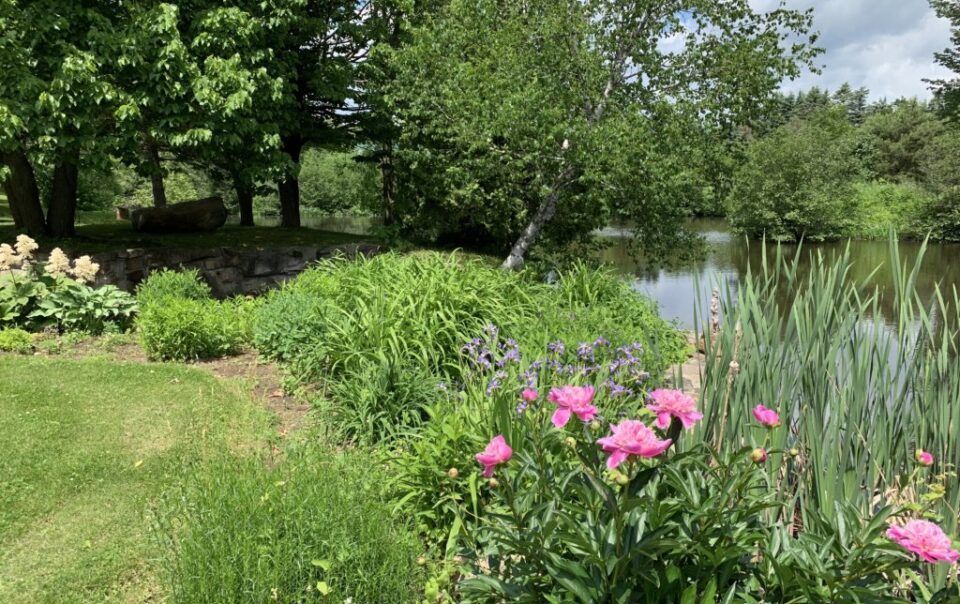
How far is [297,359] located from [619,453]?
376cm

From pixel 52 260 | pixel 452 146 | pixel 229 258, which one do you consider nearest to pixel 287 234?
pixel 229 258

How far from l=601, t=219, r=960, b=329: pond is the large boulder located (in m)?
7.54

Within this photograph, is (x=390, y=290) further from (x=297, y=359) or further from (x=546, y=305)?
(x=546, y=305)

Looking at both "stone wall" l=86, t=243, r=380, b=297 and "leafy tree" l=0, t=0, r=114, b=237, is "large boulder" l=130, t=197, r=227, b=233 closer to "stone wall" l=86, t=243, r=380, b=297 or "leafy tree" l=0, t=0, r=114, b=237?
"stone wall" l=86, t=243, r=380, b=297

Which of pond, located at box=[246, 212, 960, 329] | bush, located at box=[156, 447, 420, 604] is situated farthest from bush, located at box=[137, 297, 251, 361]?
pond, located at box=[246, 212, 960, 329]

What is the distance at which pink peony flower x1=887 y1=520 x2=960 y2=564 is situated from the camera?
44.6 inches

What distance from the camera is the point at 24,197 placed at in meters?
8.21

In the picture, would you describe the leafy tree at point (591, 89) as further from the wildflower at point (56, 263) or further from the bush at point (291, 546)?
the bush at point (291, 546)

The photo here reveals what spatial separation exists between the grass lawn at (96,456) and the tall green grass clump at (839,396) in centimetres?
224

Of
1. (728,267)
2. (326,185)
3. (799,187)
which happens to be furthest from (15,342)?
(326,185)

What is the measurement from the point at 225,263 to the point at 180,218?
2.32 meters

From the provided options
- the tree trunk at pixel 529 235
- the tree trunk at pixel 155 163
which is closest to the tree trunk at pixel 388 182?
the tree trunk at pixel 529 235

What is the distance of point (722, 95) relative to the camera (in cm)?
813

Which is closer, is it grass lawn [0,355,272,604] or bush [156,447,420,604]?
bush [156,447,420,604]
